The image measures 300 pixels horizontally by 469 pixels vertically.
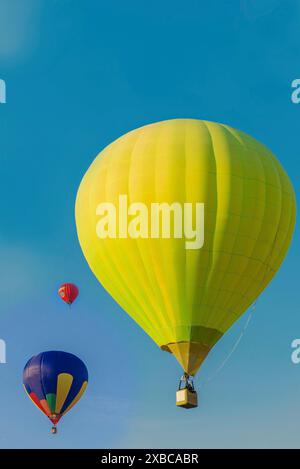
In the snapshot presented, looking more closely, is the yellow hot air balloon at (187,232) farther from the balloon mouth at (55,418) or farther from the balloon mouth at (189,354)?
the balloon mouth at (55,418)

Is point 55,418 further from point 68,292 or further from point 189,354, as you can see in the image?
point 189,354

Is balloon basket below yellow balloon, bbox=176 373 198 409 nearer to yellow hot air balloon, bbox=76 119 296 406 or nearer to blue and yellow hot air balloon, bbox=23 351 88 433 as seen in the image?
yellow hot air balloon, bbox=76 119 296 406

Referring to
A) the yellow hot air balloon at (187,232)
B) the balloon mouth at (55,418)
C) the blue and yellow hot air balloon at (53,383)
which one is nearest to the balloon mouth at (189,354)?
the yellow hot air balloon at (187,232)

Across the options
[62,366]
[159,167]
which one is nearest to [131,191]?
[159,167]

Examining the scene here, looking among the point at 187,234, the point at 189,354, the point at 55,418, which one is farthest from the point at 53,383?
the point at 187,234

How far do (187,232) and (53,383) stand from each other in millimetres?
10993

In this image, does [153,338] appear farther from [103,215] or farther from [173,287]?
[103,215]

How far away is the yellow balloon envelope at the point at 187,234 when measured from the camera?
1043 inches

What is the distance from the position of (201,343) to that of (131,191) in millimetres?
3811

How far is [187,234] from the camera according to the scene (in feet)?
86.9

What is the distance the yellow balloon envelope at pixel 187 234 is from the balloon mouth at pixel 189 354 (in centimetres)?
2

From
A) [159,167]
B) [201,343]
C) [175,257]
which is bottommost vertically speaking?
[201,343]

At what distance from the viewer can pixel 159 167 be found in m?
26.6

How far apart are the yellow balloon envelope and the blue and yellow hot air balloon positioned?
9.14 m
